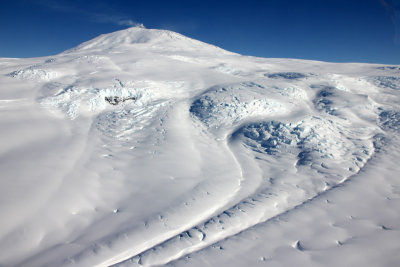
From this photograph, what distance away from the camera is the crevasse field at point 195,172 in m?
3.58

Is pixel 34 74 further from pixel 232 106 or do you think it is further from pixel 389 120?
pixel 389 120

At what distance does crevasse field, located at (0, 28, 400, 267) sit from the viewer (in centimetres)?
358

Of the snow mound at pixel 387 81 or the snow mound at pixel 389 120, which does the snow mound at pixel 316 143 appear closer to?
the snow mound at pixel 389 120

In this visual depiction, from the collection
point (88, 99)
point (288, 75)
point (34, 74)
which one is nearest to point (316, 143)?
point (288, 75)

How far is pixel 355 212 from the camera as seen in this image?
4.25 m

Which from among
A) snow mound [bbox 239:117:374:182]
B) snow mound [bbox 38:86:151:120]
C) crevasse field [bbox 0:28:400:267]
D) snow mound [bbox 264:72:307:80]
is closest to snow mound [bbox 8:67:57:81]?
→ crevasse field [bbox 0:28:400:267]

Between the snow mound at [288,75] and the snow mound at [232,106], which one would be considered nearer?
the snow mound at [232,106]

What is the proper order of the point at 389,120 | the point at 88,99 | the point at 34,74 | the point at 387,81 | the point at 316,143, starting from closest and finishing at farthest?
1. the point at 316,143
2. the point at 389,120
3. the point at 88,99
4. the point at 34,74
5. the point at 387,81

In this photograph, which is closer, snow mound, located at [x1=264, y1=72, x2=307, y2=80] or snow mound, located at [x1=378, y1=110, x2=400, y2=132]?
snow mound, located at [x1=378, y1=110, x2=400, y2=132]

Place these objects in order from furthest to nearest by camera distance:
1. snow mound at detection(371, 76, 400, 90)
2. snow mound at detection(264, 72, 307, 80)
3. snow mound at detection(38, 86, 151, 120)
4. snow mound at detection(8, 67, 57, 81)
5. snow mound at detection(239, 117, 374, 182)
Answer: snow mound at detection(264, 72, 307, 80), snow mound at detection(371, 76, 400, 90), snow mound at detection(8, 67, 57, 81), snow mound at detection(38, 86, 151, 120), snow mound at detection(239, 117, 374, 182)

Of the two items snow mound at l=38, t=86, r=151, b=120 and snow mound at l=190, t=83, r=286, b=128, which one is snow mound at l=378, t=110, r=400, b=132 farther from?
snow mound at l=38, t=86, r=151, b=120

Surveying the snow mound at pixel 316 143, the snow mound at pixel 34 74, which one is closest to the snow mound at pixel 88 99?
the snow mound at pixel 34 74

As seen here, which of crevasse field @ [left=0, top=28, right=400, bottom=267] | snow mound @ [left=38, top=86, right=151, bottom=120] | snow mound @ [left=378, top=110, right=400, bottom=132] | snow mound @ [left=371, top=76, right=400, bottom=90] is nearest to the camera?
crevasse field @ [left=0, top=28, right=400, bottom=267]

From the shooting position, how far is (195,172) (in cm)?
558
